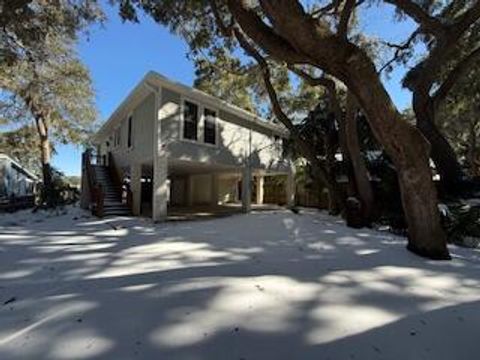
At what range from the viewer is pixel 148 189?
72.2 ft

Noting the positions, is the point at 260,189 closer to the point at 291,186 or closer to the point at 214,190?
the point at 214,190

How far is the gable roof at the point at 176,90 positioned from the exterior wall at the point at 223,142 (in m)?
0.21

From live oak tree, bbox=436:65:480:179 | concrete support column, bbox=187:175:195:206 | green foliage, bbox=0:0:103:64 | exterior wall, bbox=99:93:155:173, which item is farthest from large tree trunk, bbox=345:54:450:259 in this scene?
concrete support column, bbox=187:175:195:206

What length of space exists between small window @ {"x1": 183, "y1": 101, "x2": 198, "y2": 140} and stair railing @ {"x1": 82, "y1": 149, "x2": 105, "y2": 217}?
3.88 m

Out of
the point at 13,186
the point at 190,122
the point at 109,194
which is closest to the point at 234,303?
the point at 190,122

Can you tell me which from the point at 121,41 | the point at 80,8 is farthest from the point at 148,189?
the point at 80,8

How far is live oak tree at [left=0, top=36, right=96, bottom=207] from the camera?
50.3 feet

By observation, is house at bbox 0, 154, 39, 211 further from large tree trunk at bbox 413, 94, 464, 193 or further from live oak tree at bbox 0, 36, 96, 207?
large tree trunk at bbox 413, 94, 464, 193

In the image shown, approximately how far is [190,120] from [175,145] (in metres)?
1.31

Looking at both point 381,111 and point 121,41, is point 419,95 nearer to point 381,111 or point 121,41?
point 381,111

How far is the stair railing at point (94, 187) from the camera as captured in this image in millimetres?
13477

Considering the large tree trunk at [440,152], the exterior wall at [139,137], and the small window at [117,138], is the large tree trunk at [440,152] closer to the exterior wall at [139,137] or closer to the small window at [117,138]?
the exterior wall at [139,137]

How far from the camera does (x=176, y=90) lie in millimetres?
12961

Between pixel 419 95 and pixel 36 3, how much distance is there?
12.2 metres
